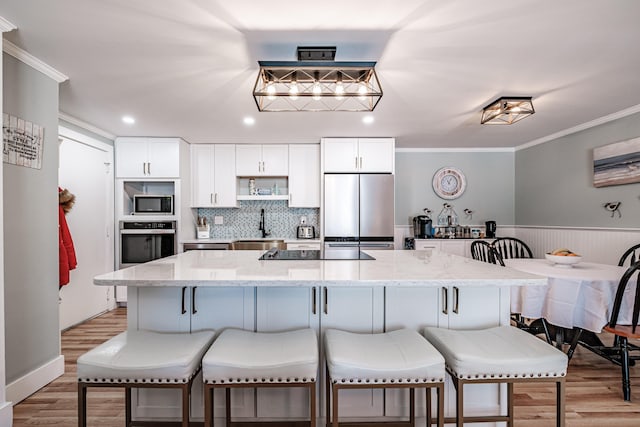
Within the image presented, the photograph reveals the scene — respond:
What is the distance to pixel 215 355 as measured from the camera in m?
1.39

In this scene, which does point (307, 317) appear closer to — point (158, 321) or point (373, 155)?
point (158, 321)

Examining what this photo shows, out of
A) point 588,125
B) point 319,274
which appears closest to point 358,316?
point 319,274

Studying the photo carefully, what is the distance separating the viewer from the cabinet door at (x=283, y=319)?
1.85 meters

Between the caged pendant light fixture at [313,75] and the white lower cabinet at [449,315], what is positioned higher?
the caged pendant light fixture at [313,75]

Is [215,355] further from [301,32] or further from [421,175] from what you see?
[421,175]

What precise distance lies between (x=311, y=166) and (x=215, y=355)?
3.73 m

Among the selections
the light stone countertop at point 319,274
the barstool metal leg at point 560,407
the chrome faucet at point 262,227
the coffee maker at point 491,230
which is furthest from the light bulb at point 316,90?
the coffee maker at point 491,230

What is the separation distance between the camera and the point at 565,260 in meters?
2.81

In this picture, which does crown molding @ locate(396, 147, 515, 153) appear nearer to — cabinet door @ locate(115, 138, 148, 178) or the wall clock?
the wall clock

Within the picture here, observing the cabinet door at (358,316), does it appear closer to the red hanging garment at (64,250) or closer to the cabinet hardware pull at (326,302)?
the cabinet hardware pull at (326,302)

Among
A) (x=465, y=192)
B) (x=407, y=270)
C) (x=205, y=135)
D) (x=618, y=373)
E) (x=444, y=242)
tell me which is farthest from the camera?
(x=465, y=192)

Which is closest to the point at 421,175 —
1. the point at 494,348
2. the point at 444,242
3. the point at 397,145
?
the point at 397,145

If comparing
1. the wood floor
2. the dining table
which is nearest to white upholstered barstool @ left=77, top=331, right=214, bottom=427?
the wood floor

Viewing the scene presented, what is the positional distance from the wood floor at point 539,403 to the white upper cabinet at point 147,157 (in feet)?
8.13
